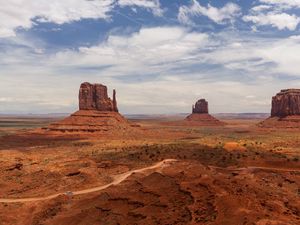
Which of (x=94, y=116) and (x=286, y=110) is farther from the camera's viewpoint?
(x=286, y=110)

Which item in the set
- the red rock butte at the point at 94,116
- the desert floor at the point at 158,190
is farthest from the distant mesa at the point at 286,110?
the desert floor at the point at 158,190

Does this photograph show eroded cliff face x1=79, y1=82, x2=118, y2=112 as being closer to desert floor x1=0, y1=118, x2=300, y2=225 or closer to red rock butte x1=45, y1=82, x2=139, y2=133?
red rock butte x1=45, y1=82, x2=139, y2=133

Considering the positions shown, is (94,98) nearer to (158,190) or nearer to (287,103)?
(287,103)

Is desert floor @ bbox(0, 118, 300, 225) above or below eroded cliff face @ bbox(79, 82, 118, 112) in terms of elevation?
below

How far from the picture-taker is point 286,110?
542 feet

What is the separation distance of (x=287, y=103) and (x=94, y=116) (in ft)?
318

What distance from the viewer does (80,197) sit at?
38.2 m

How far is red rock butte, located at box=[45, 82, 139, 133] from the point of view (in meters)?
125

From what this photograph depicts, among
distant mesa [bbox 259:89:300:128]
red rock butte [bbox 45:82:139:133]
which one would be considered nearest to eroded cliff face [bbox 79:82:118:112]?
red rock butte [bbox 45:82:139:133]

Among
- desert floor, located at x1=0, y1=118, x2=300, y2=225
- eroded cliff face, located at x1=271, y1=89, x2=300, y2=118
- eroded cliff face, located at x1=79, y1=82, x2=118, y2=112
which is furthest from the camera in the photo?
eroded cliff face, located at x1=271, y1=89, x2=300, y2=118

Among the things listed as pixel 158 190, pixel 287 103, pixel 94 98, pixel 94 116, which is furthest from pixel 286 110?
pixel 158 190

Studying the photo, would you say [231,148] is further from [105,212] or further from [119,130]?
[119,130]

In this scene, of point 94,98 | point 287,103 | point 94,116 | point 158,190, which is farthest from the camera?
point 287,103

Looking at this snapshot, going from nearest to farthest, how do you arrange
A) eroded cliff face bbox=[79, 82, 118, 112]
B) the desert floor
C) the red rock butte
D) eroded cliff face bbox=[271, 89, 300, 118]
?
1. the desert floor
2. the red rock butte
3. eroded cliff face bbox=[79, 82, 118, 112]
4. eroded cliff face bbox=[271, 89, 300, 118]
